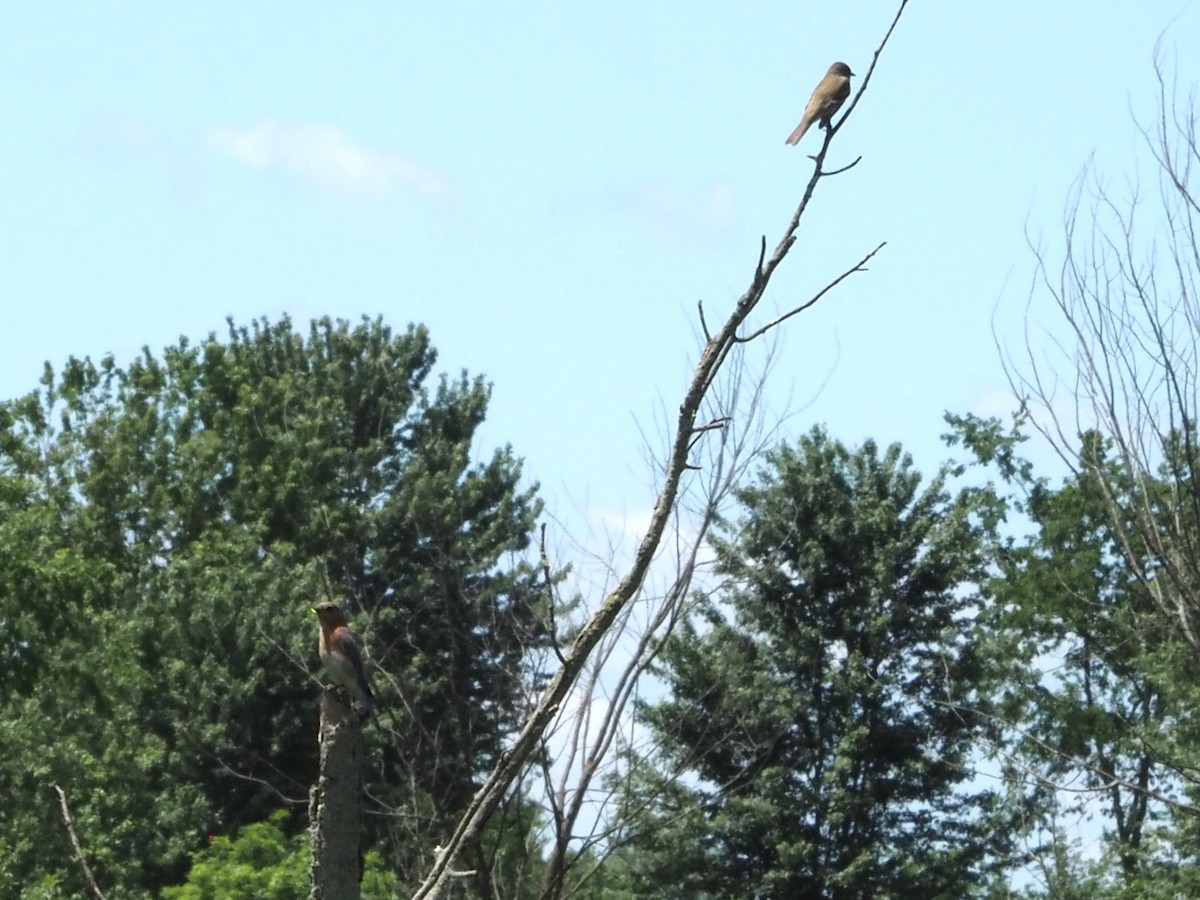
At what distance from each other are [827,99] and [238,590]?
2857 cm

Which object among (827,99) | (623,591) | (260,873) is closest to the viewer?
(623,591)

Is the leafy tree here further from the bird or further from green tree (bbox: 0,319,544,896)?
the bird

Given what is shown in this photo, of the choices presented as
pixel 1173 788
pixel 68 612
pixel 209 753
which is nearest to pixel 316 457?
pixel 209 753

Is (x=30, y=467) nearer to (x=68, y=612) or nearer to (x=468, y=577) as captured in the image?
(x=468, y=577)

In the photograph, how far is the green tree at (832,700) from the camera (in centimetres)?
3150

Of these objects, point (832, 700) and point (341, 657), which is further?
point (832, 700)

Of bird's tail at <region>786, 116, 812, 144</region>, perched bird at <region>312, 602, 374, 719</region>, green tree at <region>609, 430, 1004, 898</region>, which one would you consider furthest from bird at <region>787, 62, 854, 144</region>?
green tree at <region>609, 430, 1004, 898</region>

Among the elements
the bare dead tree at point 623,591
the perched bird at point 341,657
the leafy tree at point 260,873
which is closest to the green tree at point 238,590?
the leafy tree at point 260,873

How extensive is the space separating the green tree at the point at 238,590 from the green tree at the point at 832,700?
3.76 metres

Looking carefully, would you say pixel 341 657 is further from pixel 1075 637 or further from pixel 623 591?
pixel 1075 637

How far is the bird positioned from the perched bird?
2.62 meters

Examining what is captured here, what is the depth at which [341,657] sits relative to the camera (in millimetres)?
6328

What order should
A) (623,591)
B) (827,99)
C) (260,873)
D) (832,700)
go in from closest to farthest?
(623,591) → (827,99) → (260,873) → (832,700)

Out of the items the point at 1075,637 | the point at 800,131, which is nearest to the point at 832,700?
the point at 1075,637
